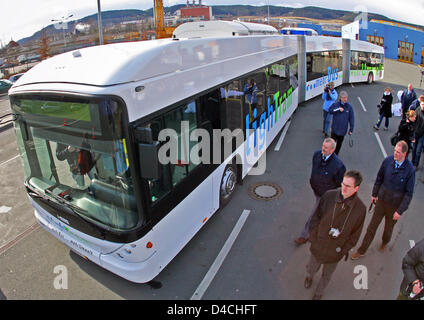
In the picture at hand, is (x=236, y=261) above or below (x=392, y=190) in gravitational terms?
below

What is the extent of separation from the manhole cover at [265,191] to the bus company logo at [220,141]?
2.05 feet

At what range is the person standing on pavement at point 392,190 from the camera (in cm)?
447

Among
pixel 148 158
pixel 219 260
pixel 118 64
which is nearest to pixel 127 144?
pixel 148 158

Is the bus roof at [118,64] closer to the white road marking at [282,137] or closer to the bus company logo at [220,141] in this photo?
the bus company logo at [220,141]

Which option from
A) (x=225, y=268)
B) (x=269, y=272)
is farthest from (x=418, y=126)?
(x=225, y=268)

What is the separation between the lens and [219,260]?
5.19m

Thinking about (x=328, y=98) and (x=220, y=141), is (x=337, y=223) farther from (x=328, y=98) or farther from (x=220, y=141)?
(x=328, y=98)

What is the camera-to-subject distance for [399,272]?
4781 mm

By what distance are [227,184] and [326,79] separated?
45.4 feet

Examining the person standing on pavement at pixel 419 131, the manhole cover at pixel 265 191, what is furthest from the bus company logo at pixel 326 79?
the manhole cover at pixel 265 191

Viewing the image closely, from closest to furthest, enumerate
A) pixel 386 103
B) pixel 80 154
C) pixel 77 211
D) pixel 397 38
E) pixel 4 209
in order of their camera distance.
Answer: pixel 80 154
pixel 77 211
pixel 4 209
pixel 386 103
pixel 397 38

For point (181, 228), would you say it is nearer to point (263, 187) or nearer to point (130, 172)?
point (130, 172)

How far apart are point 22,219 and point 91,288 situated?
10.2ft

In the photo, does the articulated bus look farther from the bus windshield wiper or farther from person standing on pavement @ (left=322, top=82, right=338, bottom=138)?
person standing on pavement @ (left=322, top=82, right=338, bottom=138)
